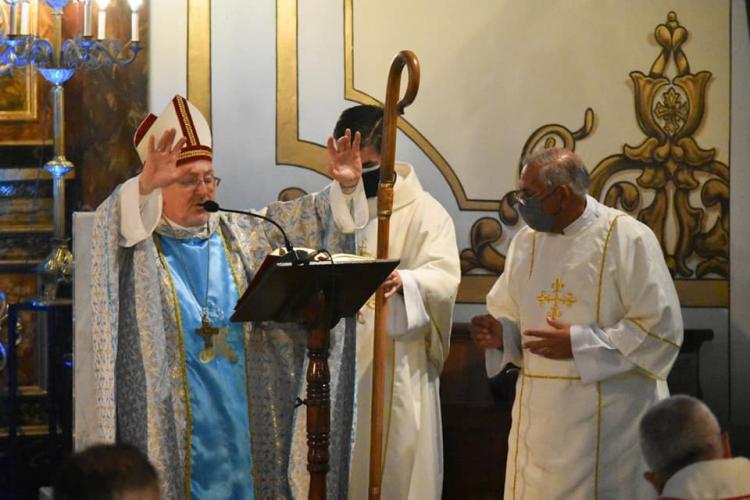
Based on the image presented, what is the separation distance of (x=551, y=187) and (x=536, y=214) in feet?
0.40

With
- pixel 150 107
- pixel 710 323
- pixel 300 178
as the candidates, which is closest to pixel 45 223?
pixel 150 107

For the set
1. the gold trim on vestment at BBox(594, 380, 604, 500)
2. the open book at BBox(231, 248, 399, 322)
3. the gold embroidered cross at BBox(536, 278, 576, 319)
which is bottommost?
the gold trim on vestment at BBox(594, 380, 604, 500)

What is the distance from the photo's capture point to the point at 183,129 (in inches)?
181

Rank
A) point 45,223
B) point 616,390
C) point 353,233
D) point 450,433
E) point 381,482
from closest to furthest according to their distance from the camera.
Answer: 1. point 353,233
2. point 616,390
3. point 381,482
4. point 450,433
5. point 45,223

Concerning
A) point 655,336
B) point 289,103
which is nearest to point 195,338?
point 655,336

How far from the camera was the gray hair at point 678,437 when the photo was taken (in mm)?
3283

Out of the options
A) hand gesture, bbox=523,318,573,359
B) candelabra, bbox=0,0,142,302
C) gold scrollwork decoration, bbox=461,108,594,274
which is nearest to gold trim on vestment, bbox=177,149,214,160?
hand gesture, bbox=523,318,573,359

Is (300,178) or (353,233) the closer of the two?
(353,233)

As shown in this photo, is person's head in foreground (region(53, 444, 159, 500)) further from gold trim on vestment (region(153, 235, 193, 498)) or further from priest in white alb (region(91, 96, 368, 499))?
gold trim on vestment (region(153, 235, 193, 498))

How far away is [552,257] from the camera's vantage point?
518 cm

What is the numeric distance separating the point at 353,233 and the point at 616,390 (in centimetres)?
126

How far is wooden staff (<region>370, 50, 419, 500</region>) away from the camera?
16.2 ft

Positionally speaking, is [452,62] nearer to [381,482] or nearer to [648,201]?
[648,201]

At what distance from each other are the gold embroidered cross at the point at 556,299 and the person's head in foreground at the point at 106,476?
9.24 feet
